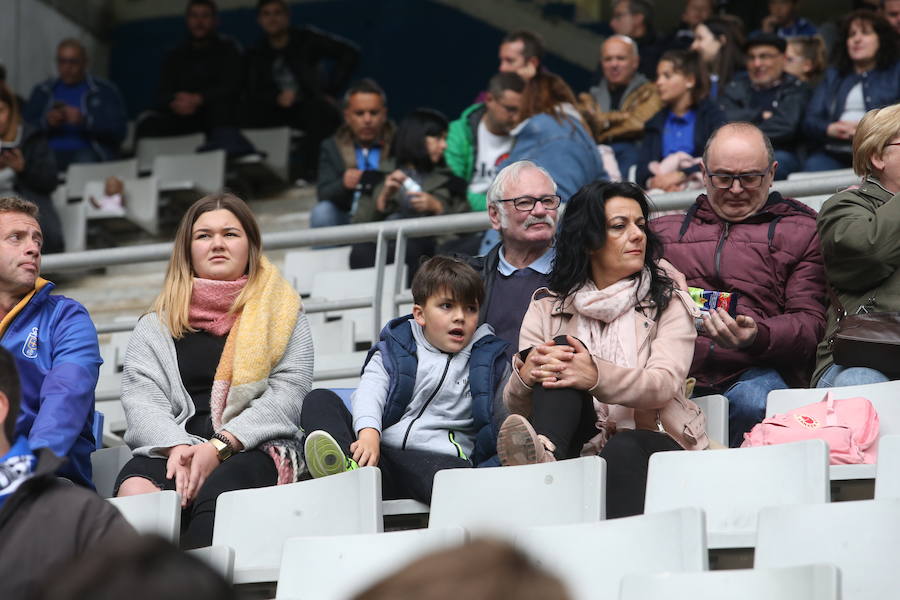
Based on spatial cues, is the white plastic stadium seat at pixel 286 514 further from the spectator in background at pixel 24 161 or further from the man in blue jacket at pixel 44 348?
the spectator in background at pixel 24 161

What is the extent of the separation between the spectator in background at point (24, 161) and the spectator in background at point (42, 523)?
4.57 meters

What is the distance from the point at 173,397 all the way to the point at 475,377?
2.69 feet

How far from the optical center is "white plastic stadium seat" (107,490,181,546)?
3219mm

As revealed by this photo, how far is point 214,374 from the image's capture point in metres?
3.92

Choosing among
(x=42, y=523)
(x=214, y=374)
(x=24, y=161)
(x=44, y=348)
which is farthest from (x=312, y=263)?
(x=42, y=523)

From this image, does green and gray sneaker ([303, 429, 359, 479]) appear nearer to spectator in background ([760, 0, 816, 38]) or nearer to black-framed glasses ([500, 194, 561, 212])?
black-framed glasses ([500, 194, 561, 212])

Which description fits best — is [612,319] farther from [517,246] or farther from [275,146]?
[275,146]

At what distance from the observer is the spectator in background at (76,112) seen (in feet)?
26.7

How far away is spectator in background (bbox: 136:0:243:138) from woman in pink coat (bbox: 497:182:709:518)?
15.8 ft

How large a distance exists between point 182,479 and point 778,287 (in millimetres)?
1702

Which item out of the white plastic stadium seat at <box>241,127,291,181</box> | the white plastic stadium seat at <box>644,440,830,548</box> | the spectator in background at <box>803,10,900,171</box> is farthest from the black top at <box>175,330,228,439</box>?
the white plastic stadium seat at <box>241,127,291,181</box>

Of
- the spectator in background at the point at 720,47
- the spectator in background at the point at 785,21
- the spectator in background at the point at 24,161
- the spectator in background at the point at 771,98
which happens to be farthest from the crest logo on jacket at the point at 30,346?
the spectator in background at the point at 785,21

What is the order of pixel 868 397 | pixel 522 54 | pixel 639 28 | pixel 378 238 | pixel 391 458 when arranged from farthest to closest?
pixel 639 28
pixel 522 54
pixel 378 238
pixel 391 458
pixel 868 397

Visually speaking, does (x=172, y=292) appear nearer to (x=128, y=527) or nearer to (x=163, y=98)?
(x=128, y=527)
